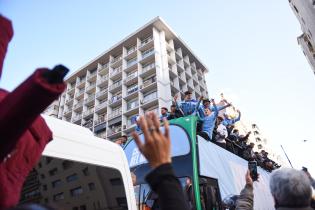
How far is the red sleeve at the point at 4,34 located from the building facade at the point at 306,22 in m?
17.2

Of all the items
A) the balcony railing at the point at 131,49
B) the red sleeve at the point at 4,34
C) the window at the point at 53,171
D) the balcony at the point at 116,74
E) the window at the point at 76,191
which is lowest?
the window at the point at 76,191

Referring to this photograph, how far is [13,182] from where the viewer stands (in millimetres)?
899

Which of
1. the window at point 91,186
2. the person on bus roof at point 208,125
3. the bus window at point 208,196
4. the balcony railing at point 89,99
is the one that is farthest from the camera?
the balcony railing at point 89,99

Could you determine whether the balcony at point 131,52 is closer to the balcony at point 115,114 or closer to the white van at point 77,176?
the balcony at point 115,114

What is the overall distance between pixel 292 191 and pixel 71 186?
1389 mm

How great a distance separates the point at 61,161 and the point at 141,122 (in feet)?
3.14

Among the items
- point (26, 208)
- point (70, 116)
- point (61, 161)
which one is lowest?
point (26, 208)

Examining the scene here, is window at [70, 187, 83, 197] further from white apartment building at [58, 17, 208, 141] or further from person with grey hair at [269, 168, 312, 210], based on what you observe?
white apartment building at [58, 17, 208, 141]

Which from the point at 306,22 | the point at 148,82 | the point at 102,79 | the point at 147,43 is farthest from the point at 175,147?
the point at 102,79

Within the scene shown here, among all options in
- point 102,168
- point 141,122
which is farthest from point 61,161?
point 141,122

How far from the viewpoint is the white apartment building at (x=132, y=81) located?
27.4m

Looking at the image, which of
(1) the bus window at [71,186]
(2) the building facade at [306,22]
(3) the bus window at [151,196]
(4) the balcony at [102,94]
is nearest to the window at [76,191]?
(1) the bus window at [71,186]

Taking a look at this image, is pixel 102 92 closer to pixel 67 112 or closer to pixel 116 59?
pixel 116 59

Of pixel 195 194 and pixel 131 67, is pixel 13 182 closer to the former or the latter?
pixel 195 194
